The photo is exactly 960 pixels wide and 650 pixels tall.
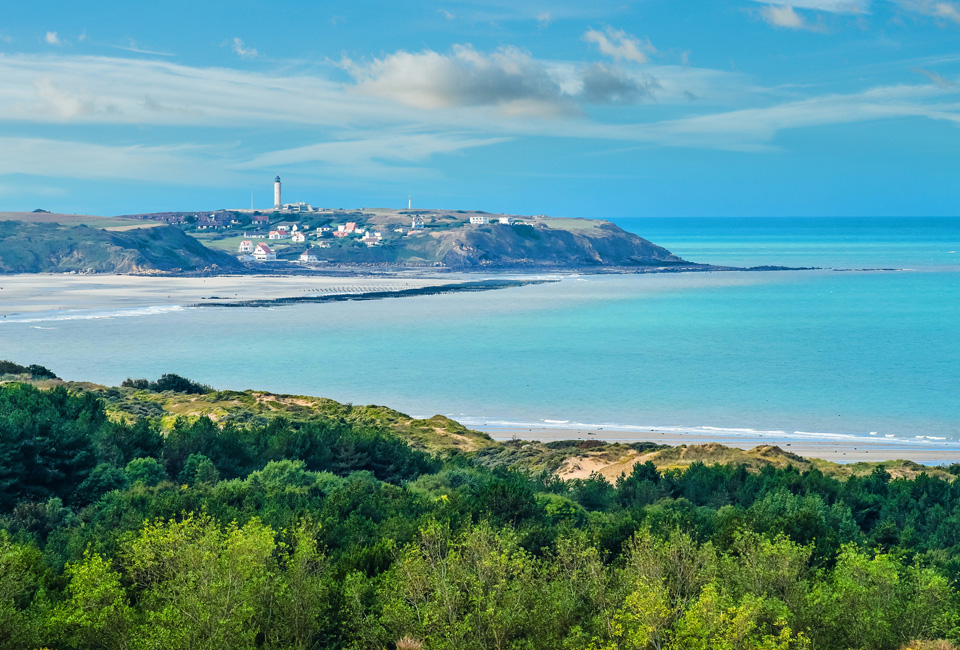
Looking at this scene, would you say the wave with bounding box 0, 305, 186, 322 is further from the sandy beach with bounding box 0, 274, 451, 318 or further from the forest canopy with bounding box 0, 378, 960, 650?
the forest canopy with bounding box 0, 378, 960, 650

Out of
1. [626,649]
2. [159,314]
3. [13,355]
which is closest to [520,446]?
[626,649]

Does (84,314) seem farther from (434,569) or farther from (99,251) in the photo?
(434,569)

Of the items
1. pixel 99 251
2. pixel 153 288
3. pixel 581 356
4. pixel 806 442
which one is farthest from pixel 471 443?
pixel 99 251

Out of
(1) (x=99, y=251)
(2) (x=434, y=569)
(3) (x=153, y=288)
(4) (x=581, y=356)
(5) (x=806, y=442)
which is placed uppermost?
(1) (x=99, y=251)

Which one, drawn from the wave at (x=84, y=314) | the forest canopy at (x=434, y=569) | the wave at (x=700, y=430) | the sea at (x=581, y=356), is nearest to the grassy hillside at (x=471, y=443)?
the wave at (x=700, y=430)

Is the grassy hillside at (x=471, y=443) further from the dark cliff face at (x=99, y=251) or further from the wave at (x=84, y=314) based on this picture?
the dark cliff face at (x=99, y=251)
